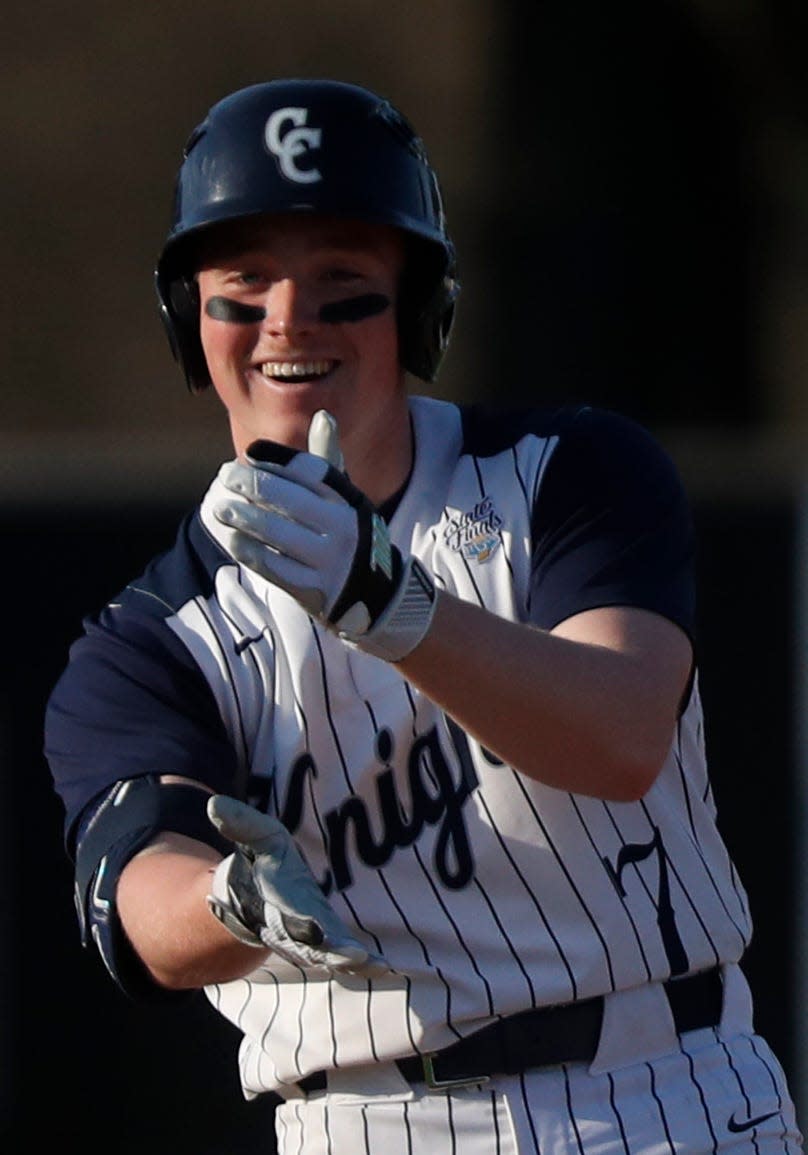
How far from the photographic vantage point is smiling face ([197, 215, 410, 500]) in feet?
9.36

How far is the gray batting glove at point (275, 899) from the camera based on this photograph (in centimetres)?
227

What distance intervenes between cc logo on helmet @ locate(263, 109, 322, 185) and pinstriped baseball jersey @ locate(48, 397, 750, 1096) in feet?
1.33

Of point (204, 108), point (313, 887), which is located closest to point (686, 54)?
point (204, 108)

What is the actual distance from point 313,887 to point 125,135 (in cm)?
593

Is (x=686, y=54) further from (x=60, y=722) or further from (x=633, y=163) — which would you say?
(x=60, y=722)

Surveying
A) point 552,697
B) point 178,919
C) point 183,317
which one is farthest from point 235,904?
point 183,317

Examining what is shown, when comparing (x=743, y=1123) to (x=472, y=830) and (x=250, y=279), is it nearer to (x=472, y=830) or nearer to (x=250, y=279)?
(x=472, y=830)

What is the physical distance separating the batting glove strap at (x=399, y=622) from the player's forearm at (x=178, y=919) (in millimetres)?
380

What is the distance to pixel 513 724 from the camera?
246 cm

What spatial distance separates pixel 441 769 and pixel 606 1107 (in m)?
0.44

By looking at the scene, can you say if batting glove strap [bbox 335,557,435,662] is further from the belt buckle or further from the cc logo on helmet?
the cc logo on helmet

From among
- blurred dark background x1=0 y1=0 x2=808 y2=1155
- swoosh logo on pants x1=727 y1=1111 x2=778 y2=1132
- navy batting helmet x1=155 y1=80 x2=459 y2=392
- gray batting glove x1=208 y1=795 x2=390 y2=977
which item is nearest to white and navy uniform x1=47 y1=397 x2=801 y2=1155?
swoosh logo on pants x1=727 y1=1111 x2=778 y2=1132

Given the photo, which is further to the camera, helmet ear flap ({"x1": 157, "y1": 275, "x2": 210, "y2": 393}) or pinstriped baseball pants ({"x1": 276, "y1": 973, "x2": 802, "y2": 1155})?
helmet ear flap ({"x1": 157, "y1": 275, "x2": 210, "y2": 393})

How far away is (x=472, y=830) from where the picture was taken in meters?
2.74
